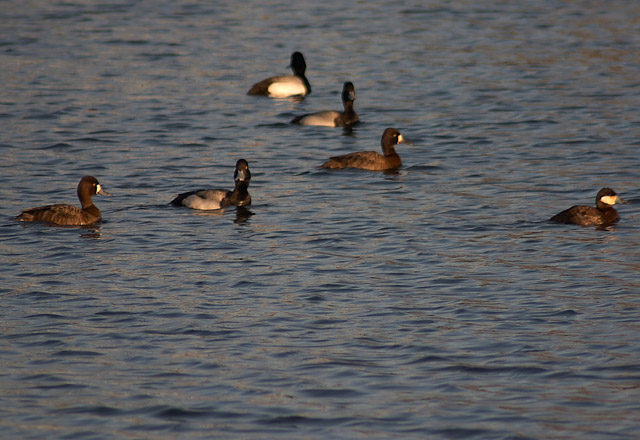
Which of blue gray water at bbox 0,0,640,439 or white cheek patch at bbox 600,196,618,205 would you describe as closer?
blue gray water at bbox 0,0,640,439

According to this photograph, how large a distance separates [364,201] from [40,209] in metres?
5.17

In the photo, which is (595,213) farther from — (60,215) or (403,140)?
(60,215)

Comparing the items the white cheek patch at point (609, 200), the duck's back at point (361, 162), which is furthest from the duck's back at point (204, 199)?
the white cheek patch at point (609, 200)

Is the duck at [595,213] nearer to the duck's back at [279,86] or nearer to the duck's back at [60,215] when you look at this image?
the duck's back at [60,215]

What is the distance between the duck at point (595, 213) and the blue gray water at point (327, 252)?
197 millimetres

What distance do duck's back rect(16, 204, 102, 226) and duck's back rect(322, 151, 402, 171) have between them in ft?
17.2

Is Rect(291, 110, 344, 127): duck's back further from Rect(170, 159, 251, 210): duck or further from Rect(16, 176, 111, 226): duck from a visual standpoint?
Rect(16, 176, 111, 226): duck

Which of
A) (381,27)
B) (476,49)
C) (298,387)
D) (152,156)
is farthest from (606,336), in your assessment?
(381,27)

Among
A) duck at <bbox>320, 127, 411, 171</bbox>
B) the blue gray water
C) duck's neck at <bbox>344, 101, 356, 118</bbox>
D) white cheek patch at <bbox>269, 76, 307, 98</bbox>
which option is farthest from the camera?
white cheek patch at <bbox>269, 76, 307, 98</bbox>

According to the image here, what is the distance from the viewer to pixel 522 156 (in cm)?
2127

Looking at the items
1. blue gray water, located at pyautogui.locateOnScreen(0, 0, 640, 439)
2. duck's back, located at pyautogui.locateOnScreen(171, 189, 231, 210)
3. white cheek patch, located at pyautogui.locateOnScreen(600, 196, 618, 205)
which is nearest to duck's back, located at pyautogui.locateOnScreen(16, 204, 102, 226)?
blue gray water, located at pyautogui.locateOnScreen(0, 0, 640, 439)

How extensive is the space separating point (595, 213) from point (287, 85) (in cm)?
1332

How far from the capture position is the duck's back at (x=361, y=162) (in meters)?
20.7

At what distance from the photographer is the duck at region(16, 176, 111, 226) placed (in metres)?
16.6
